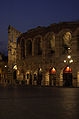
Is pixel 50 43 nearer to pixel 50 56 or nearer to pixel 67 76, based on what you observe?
pixel 50 56

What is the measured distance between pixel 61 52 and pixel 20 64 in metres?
11.4

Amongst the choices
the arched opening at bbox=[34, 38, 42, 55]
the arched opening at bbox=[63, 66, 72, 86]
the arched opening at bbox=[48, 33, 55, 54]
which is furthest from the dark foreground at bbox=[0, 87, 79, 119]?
the arched opening at bbox=[34, 38, 42, 55]

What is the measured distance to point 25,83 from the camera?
41.3 metres

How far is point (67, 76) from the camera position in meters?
35.8

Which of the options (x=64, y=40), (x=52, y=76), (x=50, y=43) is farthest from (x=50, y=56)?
(x=64, y=40)

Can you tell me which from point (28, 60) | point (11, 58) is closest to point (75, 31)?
point (28, 60)

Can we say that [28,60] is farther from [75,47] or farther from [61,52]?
[75,47]

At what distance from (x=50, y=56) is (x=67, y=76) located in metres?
4.94

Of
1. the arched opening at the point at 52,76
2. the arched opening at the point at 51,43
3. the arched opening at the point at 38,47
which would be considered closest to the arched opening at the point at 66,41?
the arched opening at the point at 51,43

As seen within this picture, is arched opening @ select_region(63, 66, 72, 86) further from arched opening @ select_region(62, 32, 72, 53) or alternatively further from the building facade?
arched opening @ select_region(62, 32, 72, 53)

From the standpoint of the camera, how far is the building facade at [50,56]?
34438 millimetres

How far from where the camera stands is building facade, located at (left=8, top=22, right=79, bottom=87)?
113 ft

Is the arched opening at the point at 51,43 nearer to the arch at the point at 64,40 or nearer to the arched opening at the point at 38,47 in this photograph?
the arch at the point at 64,40

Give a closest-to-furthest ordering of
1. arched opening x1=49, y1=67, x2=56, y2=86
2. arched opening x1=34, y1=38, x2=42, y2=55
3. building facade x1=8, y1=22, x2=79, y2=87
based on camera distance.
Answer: building facade x1=8, y1=22, x2=79, y2=87 < arched opening x1=49, y1=67, x2=56, y2=86 < arched opening x1=34, y1=38, x2=42, y2=55
